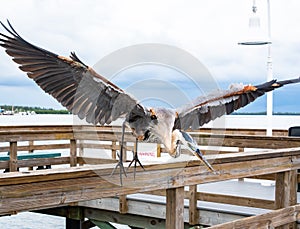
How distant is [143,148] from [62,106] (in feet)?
1.87

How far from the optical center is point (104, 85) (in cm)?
244

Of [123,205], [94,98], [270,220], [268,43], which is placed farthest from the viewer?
[268,43]

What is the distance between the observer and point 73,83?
102 inches

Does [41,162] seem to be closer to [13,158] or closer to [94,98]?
[13,158]

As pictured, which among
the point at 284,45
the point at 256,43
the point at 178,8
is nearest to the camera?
the point at 178,8

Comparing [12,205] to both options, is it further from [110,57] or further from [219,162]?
[219,162]

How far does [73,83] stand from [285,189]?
5.67 feet

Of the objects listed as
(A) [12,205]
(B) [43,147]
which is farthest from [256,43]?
(A) [12,205]

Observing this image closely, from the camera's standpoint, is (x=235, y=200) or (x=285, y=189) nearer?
(x=285, y=189)

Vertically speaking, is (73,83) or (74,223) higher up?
(73,83)


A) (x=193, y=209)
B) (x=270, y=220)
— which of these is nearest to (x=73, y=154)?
(x=193, y=209)

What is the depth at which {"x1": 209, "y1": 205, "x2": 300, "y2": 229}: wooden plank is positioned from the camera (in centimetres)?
302

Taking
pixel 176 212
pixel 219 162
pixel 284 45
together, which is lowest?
pixel 176 212

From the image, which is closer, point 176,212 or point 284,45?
point 176,212
